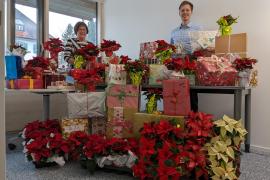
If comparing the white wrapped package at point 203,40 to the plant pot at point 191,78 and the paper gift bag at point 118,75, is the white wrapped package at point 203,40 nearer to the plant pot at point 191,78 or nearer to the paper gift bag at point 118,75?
the plant pot at point 191,78

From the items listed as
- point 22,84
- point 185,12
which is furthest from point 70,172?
point 185,12

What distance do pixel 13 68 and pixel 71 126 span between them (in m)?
0.69

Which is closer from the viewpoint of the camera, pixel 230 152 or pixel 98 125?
pixel 230 152

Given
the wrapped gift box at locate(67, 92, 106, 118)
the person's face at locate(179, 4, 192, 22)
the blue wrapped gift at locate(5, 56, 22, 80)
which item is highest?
the person's face at locate(179, 4, 192, 22)

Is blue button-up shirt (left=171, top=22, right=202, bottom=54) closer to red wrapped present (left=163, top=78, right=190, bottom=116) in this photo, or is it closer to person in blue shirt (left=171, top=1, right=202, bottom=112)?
person in blue shirt (left=171, top=1, right=202, bottom=112)

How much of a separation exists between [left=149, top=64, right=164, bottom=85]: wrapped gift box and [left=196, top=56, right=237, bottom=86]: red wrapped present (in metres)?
0.30

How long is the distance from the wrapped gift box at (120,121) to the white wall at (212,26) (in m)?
1.24

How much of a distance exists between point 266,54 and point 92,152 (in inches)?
73.6

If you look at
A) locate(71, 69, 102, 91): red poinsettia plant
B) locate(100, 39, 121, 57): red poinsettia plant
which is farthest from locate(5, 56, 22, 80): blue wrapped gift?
locate(100, 39, 121, 57): red poinsettia plant

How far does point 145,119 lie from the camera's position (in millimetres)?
1954

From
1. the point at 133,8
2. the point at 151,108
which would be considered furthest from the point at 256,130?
the point at 133,8

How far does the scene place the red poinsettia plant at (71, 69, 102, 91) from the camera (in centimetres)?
224

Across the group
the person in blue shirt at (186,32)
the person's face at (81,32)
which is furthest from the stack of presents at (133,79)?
the person's face at (81,32)

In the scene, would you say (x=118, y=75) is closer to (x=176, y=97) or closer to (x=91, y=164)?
(x=176, y=97)
